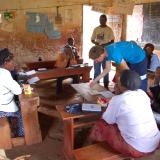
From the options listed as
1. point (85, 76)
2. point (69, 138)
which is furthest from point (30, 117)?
point (85, 76)

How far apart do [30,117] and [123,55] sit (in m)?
1.63

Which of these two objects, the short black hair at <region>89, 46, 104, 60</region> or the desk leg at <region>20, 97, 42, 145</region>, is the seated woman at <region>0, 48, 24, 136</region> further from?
the short black hair at <region>89, 46, 104, 60</region>

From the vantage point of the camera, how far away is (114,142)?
2.79 metres

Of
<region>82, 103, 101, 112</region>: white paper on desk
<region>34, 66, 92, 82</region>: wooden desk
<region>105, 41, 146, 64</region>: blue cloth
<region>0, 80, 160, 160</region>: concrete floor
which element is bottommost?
<region>0, 80, 160, 160</region>: concrete floor

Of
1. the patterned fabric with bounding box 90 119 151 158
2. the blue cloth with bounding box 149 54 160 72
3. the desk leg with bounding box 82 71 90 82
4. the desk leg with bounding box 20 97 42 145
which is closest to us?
the patterned fabric with bounding box 90 119 151 158

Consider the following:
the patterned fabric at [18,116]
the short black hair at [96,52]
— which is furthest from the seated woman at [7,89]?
the short black hair at [96,52]

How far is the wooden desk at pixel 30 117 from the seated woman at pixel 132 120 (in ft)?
4.36

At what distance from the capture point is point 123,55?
3.76 m

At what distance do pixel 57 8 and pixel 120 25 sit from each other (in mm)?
1966

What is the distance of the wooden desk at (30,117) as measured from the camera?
3682 mm

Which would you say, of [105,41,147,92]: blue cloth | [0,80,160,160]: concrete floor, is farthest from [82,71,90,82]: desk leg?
[105,41,147,92]: blue cloth

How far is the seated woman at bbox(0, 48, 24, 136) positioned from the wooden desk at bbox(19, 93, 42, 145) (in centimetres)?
11

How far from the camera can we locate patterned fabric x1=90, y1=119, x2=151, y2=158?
271cm

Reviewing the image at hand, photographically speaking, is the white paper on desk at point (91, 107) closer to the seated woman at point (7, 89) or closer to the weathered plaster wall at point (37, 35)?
the seated woman at point (7, 89)
